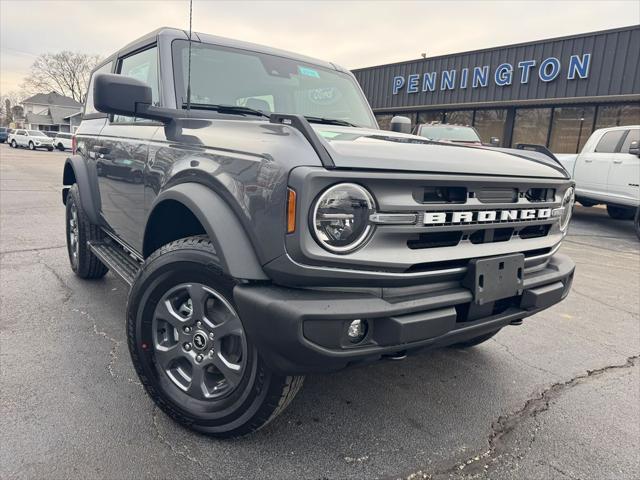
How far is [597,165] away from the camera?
952 cm

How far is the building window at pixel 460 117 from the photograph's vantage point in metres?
18.1

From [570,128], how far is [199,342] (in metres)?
16.3

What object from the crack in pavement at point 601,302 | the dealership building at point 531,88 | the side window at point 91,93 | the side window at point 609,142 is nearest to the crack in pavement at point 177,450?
the side window at point 91,93

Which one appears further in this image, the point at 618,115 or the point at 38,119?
the point at 38,119

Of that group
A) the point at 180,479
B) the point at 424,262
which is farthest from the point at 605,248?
the point at 180,479

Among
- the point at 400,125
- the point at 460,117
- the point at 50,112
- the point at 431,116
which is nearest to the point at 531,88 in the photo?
the point at 460,117

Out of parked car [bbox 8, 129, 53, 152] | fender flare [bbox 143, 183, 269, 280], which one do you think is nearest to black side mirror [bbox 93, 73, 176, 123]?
fender flare [bbox 143, 183, 269, 280]

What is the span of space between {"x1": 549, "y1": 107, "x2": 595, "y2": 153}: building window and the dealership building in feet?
0.09

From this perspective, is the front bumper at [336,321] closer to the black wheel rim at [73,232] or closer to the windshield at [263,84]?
the windshield at [263,84]

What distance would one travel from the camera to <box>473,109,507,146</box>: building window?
16.9 meters

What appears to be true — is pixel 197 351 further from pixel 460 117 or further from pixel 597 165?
pixel 460 117

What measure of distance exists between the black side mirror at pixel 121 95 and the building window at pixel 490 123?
53.0 ft

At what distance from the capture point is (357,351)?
1729 mm

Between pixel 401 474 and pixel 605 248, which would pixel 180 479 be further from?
pixel 605 248
